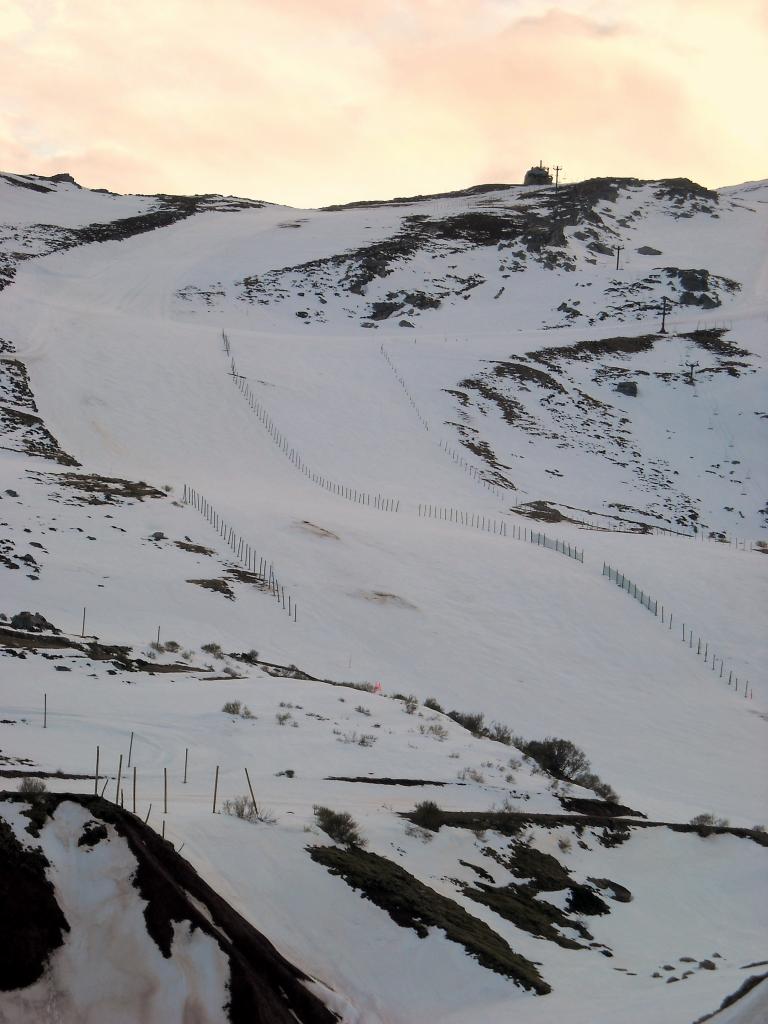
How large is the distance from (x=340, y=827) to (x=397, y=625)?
18807mm

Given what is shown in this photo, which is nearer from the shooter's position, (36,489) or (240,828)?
(240,828)

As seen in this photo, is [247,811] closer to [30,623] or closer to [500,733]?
[30,623]

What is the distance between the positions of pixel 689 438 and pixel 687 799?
2156 inches

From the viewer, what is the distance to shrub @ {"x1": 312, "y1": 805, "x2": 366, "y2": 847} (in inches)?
474

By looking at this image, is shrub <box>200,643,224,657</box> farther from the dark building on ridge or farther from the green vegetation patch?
the dark building on ridge

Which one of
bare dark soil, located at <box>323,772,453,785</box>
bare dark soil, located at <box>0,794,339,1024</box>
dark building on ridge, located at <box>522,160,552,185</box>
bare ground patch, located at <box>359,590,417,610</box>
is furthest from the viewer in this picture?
dark building on ridge, located at <box>522,160,552,185</box>

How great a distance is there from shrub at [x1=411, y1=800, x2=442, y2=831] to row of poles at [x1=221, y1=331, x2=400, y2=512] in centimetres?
3108

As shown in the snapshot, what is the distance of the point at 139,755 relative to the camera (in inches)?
601

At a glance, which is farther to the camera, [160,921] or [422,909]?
[422,909]

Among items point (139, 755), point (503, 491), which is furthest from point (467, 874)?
point (503, 491)

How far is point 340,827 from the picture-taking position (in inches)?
482

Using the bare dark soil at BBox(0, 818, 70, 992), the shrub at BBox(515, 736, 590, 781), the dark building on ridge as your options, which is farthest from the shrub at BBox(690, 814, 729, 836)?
the dark building on ridge

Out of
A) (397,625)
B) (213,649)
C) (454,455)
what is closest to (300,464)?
(454,455)

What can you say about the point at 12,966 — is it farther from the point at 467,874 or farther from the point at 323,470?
the point at 323,470
